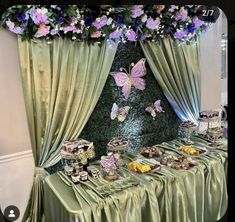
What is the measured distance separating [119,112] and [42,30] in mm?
385

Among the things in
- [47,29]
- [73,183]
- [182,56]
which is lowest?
[73,183]

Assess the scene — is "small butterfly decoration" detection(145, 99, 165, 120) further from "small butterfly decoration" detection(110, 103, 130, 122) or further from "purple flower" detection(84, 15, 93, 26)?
"purple flower" detection(84, 15, 93, 26)

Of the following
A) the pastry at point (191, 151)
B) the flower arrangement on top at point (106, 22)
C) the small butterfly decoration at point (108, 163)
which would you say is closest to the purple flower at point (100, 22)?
the flower arrangement on top at point (106, 22)

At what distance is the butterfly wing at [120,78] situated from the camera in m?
0.98

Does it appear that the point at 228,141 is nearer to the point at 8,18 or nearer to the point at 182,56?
the point at 182,56

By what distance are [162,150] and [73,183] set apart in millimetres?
369

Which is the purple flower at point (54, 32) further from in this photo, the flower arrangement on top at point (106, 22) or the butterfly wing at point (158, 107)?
the butterfly wing at point (158, 107)

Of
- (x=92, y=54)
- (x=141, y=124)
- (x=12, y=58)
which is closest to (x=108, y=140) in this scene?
(x=141, y=124)

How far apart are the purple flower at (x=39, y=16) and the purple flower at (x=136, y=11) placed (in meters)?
0.27

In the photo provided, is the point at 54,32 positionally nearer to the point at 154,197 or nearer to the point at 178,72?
the point at 178,72

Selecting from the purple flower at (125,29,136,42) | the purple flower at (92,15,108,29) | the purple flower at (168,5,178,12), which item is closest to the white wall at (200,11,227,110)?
the purple flower at (168,5,178,12)

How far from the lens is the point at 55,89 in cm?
90

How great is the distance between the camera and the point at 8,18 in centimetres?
78

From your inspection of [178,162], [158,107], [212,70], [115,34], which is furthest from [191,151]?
[115,34]
